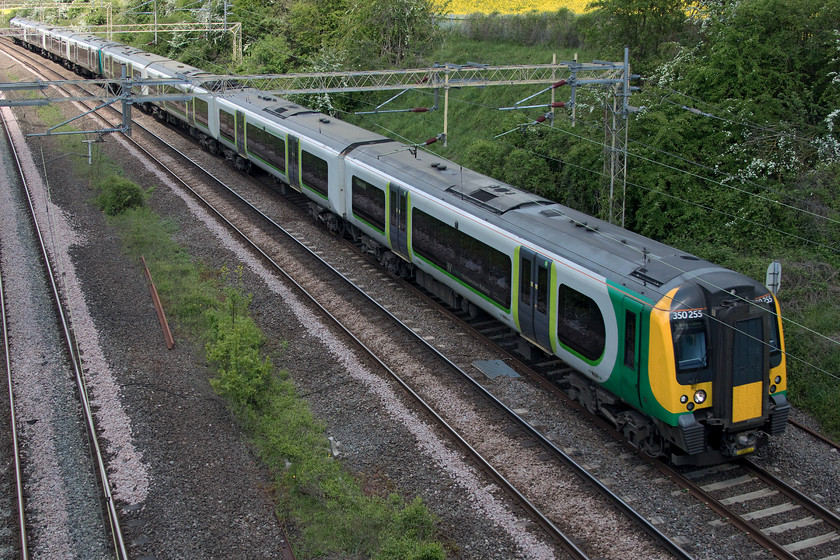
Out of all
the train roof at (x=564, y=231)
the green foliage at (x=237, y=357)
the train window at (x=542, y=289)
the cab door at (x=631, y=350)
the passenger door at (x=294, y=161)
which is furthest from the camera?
Result: the passenger door at (x=294, y=161)

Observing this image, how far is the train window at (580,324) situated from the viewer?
36.5 feet

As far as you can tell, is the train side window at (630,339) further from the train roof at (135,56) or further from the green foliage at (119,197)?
the train roof at (135,56)

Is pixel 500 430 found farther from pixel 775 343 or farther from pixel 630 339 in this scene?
pixel 775 343

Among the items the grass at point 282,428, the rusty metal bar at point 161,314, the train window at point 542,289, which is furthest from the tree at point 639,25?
the rusty metal bar at point 161,314

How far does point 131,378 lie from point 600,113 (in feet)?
48.6

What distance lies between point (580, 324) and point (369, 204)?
750 cm

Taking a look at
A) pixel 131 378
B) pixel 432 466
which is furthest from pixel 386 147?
pixel 432 466

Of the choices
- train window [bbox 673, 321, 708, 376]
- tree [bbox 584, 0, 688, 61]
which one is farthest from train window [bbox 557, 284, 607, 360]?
tree [bbox 584, 0, 688, 61]

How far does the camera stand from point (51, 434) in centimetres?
1161

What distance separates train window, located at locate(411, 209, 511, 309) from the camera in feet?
43.8

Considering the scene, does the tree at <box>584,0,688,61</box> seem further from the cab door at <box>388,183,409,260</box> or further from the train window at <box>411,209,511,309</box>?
the train window at <box>411,209,511,309</box>

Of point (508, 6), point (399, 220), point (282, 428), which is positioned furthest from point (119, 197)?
point (508, 6)

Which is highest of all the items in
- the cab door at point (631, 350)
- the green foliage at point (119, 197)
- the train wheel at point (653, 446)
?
the green foliage at point (119, 197)

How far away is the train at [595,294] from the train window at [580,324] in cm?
2
